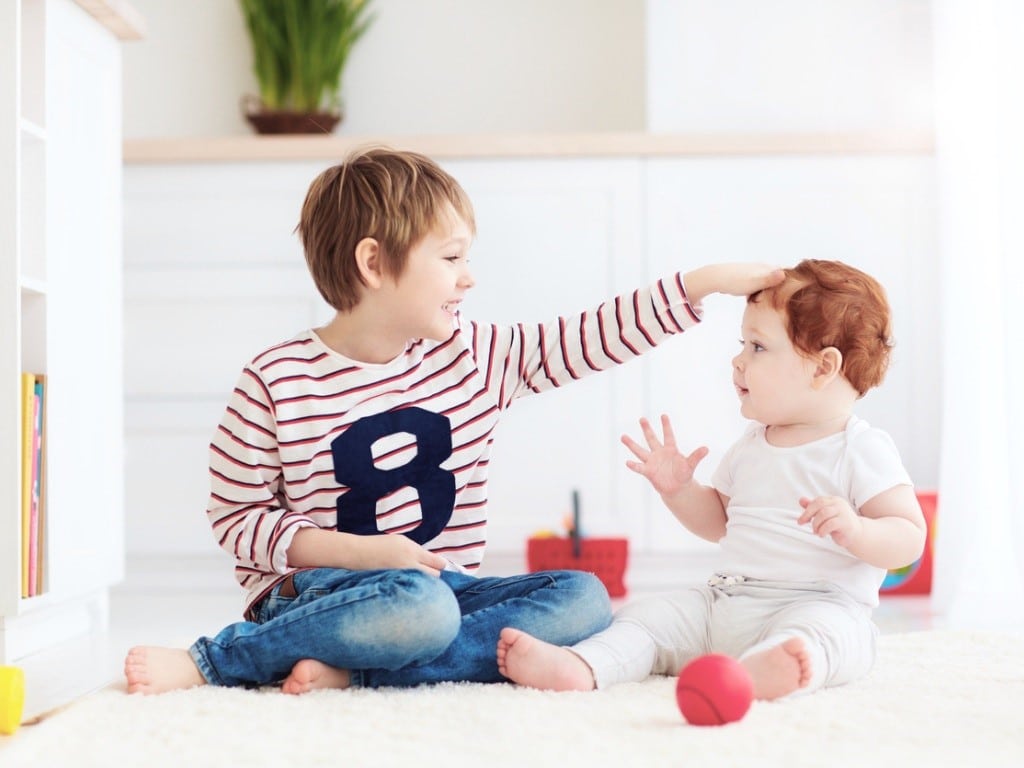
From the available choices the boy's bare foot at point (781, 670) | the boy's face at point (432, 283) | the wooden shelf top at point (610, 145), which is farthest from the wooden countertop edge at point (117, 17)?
the boy's bare foot at point (781, 670)

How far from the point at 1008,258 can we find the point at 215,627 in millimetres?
1153

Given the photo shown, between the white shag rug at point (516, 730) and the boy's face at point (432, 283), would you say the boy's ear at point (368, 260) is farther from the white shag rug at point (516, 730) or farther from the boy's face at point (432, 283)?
the white shag rug at point (516, 730)

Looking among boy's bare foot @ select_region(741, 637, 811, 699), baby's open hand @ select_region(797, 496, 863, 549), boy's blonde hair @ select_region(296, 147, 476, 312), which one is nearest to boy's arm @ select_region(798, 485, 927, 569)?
baby's open hand @ select_region(797, 496, 863, 549)

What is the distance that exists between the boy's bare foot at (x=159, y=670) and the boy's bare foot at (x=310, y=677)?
83 mm

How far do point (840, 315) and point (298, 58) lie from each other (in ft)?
5.22

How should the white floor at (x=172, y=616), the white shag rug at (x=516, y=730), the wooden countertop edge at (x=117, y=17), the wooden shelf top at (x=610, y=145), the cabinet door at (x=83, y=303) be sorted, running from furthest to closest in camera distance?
the wooden shelf top at (x=610, y=145) < the wooden countertop edge at (x=117, y=17) < the cabinet door at (x=83, y=303) < the white floor at (x=172, y=616) < the white shag rug at (x=516, y=730)

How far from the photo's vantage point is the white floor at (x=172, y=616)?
4.27ft

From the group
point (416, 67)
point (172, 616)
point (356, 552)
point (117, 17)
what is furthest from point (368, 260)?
point (416, 67)

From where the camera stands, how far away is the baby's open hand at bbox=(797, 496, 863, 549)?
0.99m

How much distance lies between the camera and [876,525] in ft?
3.36

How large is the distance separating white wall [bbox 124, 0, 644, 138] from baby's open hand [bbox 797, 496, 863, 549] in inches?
66.2

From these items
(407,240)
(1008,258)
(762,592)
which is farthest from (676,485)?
(1008,258)

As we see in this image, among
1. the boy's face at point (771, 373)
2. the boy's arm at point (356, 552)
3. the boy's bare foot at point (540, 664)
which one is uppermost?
the boy's face at point (771, 373)

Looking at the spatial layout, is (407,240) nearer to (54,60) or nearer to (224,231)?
(54,60)
